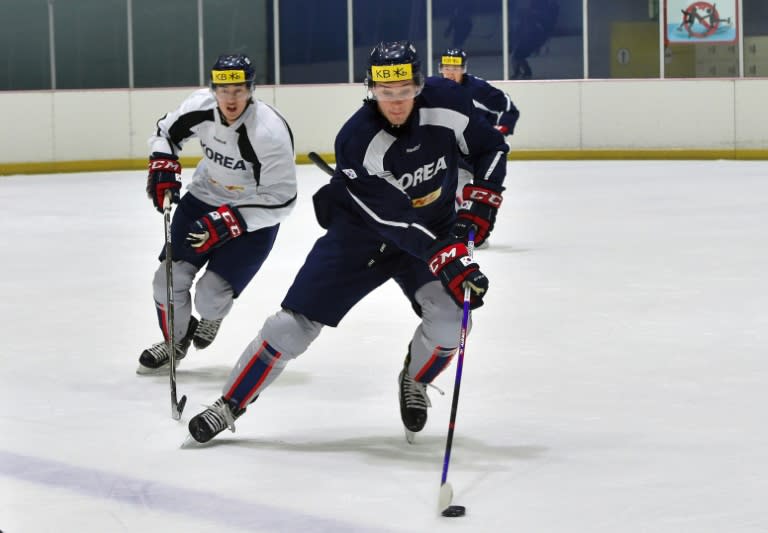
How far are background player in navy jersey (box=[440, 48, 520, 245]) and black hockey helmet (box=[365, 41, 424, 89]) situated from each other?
3945 mm

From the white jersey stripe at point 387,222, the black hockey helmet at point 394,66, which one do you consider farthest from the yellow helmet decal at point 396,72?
the white jersey stripe at point 387,222

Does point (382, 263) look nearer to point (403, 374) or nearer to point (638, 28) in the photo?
point (403, 374)

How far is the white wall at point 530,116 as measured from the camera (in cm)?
1320

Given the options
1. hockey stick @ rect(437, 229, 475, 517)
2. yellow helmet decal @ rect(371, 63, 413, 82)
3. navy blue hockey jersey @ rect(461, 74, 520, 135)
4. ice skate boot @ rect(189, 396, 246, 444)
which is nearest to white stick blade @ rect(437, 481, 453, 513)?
hockey stick @ rect(437, 229, 475, 517)

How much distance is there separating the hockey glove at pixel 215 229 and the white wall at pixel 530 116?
9.37m

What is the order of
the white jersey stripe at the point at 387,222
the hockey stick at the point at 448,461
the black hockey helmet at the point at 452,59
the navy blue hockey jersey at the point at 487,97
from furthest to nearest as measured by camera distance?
the navy blue hockey jersey at the point at 487,97 → the black hockey helmet at the point at 452,59 → the white jersey stripe at the point at 387,222 → the hockey stick at the point at 448,461

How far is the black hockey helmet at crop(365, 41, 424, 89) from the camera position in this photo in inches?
127

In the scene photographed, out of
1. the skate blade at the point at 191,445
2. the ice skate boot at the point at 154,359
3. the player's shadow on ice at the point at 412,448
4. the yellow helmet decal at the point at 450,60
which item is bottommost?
the player's shadow on ice at the point at 412,448

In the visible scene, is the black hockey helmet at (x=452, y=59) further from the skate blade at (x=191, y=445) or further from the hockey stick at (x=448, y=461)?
the skate blade at (x=191, y=445)

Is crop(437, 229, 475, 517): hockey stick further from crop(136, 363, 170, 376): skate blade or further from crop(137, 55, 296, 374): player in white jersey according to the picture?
crop(136, 363, 170, 376): skate blade

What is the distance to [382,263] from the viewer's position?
3.46 metres

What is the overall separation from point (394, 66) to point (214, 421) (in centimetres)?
102

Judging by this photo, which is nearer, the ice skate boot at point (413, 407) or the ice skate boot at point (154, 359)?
the ice skate boot at point (413, 407)

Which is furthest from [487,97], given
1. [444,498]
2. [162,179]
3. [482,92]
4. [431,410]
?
[444,498]
